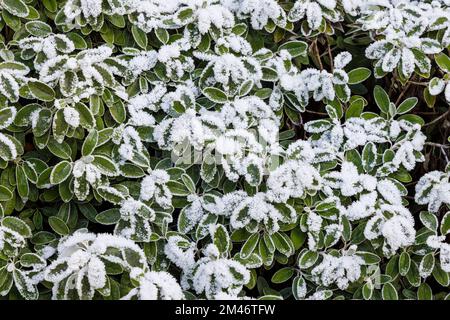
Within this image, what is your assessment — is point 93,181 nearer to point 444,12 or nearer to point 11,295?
point 11,295

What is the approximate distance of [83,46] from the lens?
75.4 inches

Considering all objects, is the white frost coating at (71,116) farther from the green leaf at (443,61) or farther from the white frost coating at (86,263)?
the green leaf at (443,61)

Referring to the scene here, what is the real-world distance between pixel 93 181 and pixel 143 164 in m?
0.17

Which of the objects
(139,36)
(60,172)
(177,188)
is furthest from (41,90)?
(177,188)

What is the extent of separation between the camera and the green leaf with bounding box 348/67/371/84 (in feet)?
6.57

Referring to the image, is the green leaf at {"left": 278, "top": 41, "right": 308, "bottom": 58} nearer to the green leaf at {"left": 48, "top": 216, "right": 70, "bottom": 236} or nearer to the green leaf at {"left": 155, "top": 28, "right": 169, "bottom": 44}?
the green leaf at {"left": 155, "top": 28, "right": 169, "bottom": 44}

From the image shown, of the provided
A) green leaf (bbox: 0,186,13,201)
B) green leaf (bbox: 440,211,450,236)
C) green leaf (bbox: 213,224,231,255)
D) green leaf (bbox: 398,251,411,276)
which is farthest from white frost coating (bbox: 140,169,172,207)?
green leaf (bbox: 440,211,450,236)

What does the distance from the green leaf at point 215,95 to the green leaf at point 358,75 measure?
446mm

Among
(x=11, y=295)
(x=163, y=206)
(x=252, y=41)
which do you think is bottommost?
(x=11, y=295)

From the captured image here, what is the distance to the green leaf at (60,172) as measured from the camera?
1702 mm

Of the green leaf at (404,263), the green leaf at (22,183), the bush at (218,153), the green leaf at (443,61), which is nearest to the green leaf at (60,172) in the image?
the bush at (218,153)

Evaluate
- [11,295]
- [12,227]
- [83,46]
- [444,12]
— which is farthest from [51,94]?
[444,12]

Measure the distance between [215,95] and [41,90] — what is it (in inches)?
21.2
